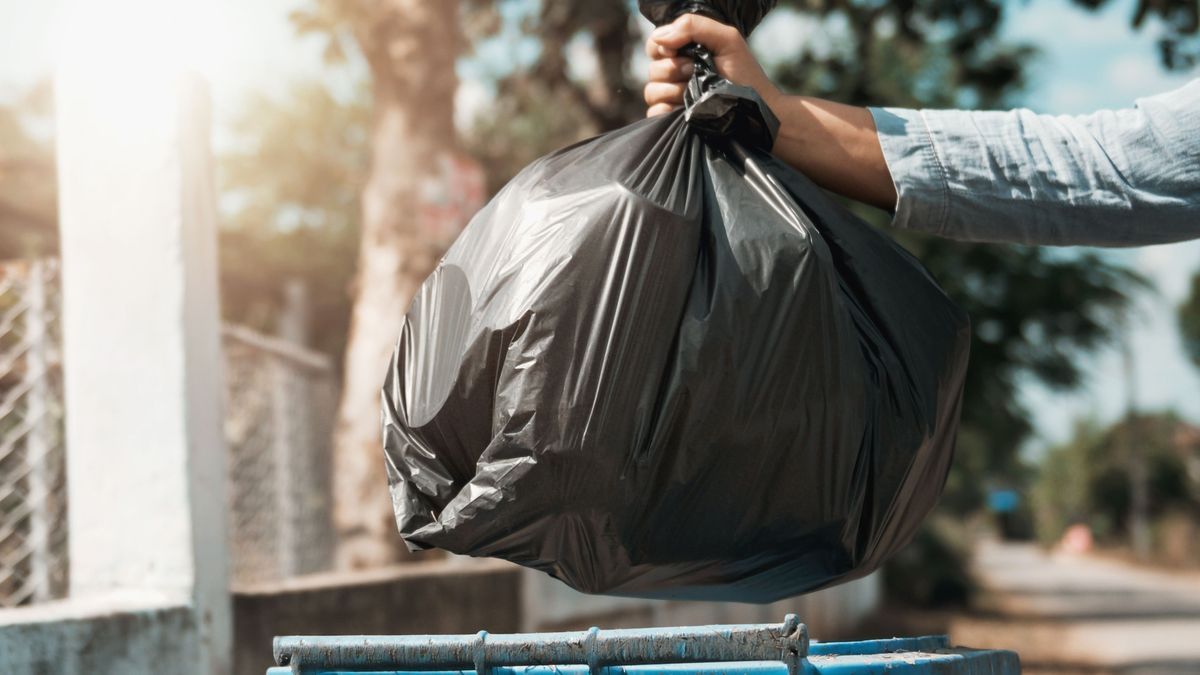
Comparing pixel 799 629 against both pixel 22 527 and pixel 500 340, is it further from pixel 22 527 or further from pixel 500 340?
pixel 22 527

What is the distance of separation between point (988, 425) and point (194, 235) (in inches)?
570

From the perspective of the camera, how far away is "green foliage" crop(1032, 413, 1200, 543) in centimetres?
4581

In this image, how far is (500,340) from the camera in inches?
72.1

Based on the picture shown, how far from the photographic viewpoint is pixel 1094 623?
17.9 m

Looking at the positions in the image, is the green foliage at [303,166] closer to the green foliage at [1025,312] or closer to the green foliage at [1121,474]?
the green foliage at [1025,312]

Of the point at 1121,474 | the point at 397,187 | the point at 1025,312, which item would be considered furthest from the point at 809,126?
the point at 1121,474

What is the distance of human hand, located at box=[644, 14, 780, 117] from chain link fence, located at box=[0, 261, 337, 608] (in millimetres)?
2306

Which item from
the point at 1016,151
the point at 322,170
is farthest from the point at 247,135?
the point at 1016,151

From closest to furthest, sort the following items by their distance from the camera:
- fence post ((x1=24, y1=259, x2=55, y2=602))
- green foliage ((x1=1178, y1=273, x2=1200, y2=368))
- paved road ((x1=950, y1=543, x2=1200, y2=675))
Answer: fence post ((x1=24, y1=259, x2=55, y2=602))
paved road ((x1=950, y1=543, x2=1200, y2=675))
green foliage ((x1=1178, y1=273, x2=1200, y2=368))

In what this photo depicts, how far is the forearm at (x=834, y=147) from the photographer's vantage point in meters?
2.17

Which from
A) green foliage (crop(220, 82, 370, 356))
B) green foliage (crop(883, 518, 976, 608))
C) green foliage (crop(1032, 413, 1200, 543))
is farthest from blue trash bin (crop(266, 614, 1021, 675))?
green foliage (crop(1032, 413, 1200, 543))

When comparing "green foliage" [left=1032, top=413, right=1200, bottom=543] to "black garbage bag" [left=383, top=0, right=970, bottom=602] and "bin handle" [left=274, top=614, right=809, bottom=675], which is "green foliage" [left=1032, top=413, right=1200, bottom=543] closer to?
"black garbage bag" [left=383, top=0, right=970, bottom=602]

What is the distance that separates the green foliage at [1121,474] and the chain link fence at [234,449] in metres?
40.6

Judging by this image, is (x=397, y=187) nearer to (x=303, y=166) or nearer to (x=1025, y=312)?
(x=1025, y=312)
